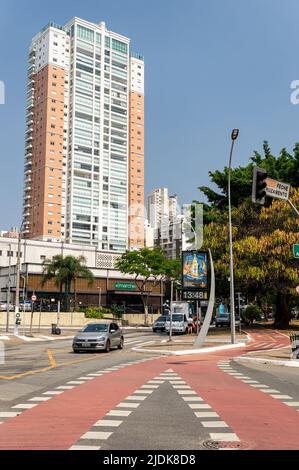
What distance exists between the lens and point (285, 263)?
4134 cm

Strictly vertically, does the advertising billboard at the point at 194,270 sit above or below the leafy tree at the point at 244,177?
below

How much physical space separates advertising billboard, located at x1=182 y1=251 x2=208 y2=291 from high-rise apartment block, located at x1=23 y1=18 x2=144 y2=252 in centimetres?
10002

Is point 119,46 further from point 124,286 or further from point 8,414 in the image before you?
point 8,414

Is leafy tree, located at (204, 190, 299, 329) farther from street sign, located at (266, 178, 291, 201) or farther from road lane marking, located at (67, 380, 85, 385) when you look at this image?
road lane marking, located at (67, 380, 85, 385)

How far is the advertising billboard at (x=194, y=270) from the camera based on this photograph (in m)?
33.7

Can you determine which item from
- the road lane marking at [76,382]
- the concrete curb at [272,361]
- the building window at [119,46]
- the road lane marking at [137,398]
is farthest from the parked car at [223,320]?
the building window at [119,46]

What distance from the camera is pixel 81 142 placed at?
13888 centimetres

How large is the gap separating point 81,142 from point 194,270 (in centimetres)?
11031

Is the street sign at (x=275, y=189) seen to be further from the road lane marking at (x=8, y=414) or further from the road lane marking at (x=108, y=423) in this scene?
the road lane marking at (x=8, y=414)

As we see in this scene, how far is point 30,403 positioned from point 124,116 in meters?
145

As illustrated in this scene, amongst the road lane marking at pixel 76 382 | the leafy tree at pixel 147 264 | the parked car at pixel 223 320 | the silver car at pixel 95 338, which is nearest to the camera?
the road lane marking at pixel 76 382

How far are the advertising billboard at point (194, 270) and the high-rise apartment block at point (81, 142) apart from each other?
100m
